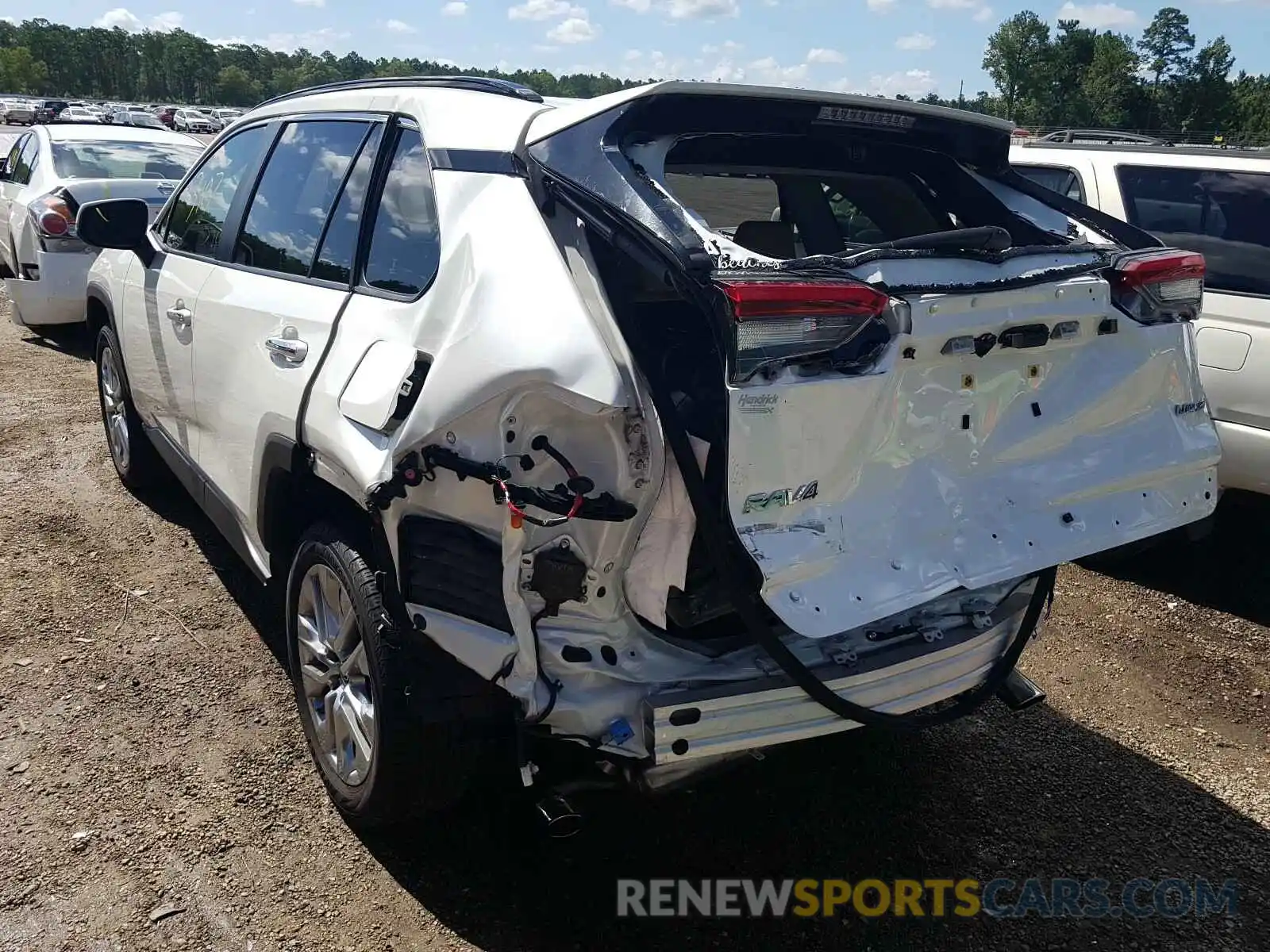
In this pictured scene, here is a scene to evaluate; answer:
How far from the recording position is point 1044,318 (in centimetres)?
244

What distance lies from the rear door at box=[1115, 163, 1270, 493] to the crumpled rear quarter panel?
6.18 ft

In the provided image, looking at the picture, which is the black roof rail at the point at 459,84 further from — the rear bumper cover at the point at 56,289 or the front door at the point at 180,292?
the rear bumper cover at the point at 56,289

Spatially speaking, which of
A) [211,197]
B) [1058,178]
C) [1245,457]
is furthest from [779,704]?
[1058,178]

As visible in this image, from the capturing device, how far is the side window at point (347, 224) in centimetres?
283

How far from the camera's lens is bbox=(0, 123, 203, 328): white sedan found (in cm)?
759

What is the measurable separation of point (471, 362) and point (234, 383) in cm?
142

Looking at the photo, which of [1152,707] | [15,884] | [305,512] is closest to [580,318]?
[305,512]

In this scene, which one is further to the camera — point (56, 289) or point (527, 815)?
point (56, 289)

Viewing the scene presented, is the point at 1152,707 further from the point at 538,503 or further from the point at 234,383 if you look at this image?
the point at 234,383

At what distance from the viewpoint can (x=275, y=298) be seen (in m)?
3.03

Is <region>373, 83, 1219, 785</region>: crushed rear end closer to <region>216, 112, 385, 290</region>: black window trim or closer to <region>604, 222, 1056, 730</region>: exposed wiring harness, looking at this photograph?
<region>604, 222, 1056, 730</region>: exposed wiring harness

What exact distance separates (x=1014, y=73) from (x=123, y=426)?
106248 millimetres

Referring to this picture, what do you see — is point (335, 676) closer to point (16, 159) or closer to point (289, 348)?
point (289, 348)

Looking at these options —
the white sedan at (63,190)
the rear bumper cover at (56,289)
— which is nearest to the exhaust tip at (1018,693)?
the white sedan at (63,190)
